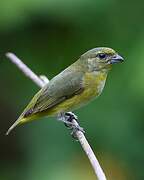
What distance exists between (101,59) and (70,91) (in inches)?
14.3

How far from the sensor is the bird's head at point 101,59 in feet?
19.9

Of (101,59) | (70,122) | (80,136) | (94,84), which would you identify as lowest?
(80,136)

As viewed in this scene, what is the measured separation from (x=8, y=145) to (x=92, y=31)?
150 cm

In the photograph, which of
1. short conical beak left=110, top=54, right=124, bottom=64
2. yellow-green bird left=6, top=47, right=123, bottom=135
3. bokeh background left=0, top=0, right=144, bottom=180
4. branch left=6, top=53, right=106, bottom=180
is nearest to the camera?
branch left=6, top=53, right=106, bottom=180

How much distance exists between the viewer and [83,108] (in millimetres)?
7574

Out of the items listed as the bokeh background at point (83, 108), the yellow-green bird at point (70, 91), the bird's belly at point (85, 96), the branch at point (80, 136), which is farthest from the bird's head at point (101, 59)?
the bokeh background at point (83, 108)

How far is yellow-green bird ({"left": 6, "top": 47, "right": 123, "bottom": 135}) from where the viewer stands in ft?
20.3

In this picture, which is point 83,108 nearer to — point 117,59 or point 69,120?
point 69,120

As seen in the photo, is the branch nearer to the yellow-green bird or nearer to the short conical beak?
the yellow-green bird

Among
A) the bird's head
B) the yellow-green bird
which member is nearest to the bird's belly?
the yellow-green bird

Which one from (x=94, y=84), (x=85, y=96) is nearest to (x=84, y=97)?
(x=85, y=96)

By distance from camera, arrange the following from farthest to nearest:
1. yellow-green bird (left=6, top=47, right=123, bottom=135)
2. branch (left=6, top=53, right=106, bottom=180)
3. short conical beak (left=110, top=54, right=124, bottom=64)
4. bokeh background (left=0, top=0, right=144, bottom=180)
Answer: bokeh background (left=0, top=0, right=144, bottom=180), yellow-green bird (left=6, top=47, right=123, bottom=135), short conical beak (left=110, top=54, right=124, bottom=64), branch (left=6, top=53, right=106, bottom=180)

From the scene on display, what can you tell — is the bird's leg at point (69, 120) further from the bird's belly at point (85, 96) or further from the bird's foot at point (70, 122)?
the bird's belly at point (85, 96)

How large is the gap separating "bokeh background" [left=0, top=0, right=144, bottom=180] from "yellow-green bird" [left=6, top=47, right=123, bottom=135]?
44.5 inches
